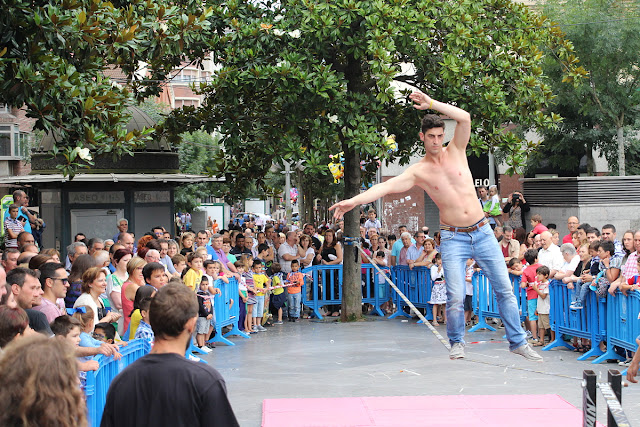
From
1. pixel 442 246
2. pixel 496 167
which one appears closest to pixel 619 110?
pixel 496 167

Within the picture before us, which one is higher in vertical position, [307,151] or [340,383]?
[307,151]

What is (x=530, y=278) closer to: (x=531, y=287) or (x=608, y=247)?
(x=531, y=287)

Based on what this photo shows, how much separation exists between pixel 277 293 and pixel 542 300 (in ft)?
17.0

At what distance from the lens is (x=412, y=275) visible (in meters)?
16.3

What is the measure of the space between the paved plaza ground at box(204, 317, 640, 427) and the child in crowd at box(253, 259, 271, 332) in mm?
334

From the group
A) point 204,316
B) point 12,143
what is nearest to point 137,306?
point 204,316

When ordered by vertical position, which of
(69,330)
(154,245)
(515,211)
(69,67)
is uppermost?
(69,67)

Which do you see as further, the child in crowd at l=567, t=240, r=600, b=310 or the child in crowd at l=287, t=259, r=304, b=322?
the child in crowd at l=287, t=259, r=304, b=322

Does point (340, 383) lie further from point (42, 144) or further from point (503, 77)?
point (42, 144)

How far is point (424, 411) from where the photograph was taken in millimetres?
8484

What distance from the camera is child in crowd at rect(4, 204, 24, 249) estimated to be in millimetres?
12336

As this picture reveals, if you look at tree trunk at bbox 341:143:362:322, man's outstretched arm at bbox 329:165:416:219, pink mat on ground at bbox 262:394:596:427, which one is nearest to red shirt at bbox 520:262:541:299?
pink mat on ground at bbox 262:394:596:427

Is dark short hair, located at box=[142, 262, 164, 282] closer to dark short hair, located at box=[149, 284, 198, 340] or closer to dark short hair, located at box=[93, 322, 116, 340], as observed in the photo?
dark short hair, located at box=[93, 322, 116, 340]

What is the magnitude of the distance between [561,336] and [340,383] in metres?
3.75
